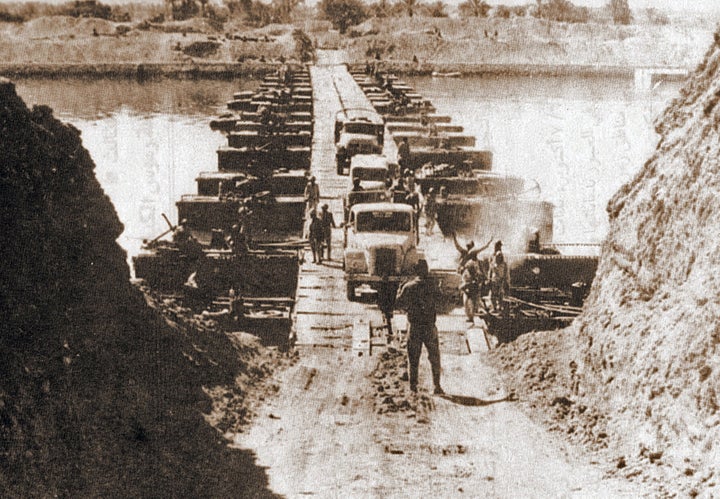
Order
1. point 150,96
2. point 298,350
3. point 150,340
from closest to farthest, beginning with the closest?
point 150,340 < point 298,350 < point 150,96

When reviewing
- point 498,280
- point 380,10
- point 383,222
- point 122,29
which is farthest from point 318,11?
point 498,280

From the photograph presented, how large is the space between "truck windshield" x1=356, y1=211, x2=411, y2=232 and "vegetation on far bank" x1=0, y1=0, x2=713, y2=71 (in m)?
75.4

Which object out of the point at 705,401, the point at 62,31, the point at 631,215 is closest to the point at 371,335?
the point at 631,215

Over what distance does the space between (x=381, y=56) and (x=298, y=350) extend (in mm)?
91879

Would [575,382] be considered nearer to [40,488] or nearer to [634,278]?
[634,278]

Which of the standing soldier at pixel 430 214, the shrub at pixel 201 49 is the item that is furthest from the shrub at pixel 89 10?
the standing soldier at pixel 430 214

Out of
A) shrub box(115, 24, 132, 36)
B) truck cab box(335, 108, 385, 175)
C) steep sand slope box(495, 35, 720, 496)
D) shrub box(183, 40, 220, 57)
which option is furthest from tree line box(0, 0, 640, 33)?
steep sand slope box(495, 35, 720, 496)

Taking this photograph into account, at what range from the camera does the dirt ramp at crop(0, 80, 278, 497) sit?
905cm

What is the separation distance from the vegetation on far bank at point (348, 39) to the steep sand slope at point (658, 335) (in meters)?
81.4

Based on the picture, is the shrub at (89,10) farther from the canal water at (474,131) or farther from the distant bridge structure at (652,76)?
the distant bridge structure at (652,76)

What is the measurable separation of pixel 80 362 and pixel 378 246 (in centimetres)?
916

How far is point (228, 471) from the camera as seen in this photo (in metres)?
10.9

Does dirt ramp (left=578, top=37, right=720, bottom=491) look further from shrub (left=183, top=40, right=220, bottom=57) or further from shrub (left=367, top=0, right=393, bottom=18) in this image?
shrub (left=367, top=0, right=393, bottom=18)

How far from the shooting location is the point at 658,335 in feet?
36.5
